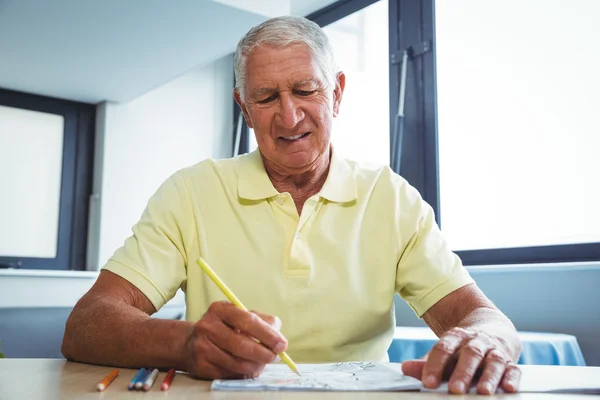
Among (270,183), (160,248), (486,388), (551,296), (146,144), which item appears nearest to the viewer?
(486,388)

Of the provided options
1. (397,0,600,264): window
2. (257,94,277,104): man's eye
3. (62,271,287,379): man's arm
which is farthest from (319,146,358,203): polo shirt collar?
(397,0,600,264): window

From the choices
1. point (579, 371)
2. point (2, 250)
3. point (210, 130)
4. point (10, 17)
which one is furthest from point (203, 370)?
point (210, 130)

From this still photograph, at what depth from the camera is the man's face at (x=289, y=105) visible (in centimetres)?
127

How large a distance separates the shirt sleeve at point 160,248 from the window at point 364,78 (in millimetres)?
2005

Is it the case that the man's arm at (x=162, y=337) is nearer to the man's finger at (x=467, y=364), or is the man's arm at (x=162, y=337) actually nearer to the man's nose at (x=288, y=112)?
the man's finger at (x=467, y=364)

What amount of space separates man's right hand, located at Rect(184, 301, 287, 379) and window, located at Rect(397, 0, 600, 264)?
6.22 ft

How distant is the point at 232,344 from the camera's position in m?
0.76

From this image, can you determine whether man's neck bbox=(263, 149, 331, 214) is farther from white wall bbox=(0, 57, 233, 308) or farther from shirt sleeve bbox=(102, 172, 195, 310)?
white wall bbox=(0, 57, 233, 308)

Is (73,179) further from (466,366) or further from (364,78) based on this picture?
(466,366)

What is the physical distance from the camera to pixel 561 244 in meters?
2.40

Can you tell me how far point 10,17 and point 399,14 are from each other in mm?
1842

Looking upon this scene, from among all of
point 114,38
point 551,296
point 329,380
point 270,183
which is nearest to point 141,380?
point 329,380

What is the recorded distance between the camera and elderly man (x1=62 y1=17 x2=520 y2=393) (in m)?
1.22

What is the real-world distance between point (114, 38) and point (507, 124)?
1.71 m
